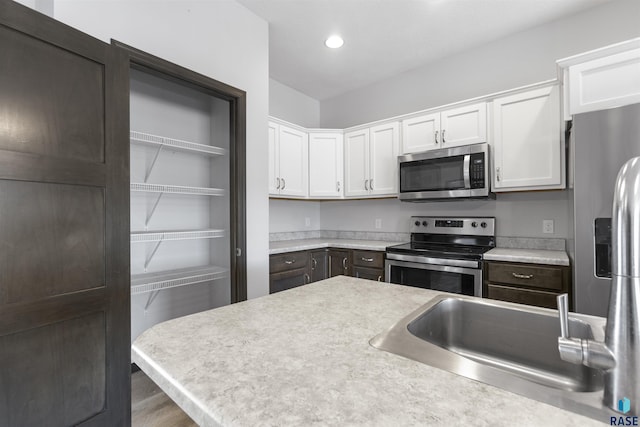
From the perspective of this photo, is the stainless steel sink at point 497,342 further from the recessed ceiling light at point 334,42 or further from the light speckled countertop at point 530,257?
the recessed ceiling light at point 334,42

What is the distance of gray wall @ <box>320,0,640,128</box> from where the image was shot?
2391 mm

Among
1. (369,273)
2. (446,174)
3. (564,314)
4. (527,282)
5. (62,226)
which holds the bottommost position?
(369,273)

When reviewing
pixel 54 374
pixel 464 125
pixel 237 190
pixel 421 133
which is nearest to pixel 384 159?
pixel 421 133

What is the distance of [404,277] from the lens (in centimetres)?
282

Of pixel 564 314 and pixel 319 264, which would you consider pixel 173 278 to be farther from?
pixel 564 314

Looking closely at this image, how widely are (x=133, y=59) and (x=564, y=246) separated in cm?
348

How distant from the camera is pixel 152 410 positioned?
1.82m

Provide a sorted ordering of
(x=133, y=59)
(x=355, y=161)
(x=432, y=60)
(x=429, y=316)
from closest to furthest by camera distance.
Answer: (x=429, y=316) < (x=133, y=59) < (x=432, y=60) < (x=355, y=161)

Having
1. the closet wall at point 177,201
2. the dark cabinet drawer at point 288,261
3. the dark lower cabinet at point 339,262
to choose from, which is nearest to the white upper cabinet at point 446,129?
the dark lower cabinet at point 339,262

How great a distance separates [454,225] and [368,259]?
95cm

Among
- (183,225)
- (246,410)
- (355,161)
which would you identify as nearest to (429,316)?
(246,410)

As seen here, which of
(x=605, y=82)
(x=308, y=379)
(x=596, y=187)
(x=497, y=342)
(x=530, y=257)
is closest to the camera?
(x=308, y=379)

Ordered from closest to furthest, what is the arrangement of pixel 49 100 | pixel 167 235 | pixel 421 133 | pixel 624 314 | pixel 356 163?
pixel 624 314 → pixel 49 100 → pixel 167 235 → pixel 421 133 → pixel 356 163

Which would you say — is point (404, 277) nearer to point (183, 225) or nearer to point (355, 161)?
point (355, 161)
